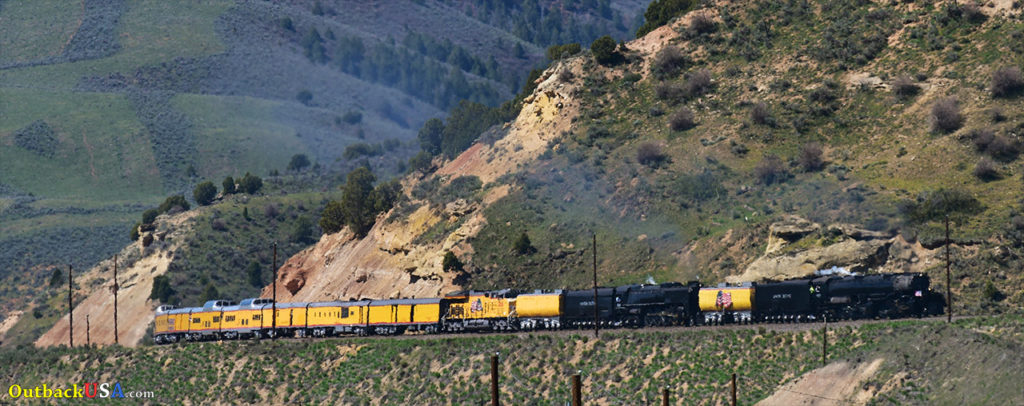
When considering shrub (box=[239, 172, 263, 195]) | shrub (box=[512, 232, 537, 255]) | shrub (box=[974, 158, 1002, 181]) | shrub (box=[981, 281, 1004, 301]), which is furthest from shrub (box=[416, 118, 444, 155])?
shrub (box=[981, 281, 1004, 301])

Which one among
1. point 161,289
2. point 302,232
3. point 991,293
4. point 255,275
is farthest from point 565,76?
point 991,293

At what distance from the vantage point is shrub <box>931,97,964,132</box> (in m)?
86.0

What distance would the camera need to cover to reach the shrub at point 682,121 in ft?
329

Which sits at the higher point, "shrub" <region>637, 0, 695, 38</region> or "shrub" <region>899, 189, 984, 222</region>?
"shrub" <region>637, 0, 695, 38</region>

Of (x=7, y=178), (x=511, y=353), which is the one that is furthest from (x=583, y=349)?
(x=7, y=178)

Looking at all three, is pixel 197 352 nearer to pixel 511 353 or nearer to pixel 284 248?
pixel 511 353

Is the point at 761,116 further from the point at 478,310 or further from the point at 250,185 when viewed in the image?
the point at 250,185

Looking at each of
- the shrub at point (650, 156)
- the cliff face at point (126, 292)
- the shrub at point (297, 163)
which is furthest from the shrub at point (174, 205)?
the shrub at point (650, 156)

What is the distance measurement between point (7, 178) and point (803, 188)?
138 metres

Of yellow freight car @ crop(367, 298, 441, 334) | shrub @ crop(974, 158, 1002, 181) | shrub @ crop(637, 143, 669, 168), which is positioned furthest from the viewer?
shrub @ crop(637, 143, 669, 168)

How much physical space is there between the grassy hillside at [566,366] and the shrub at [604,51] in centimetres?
4267

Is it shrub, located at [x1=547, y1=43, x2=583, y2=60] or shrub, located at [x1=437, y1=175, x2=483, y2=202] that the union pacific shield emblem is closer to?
shrub, located at [x1=437, y1=175, x2=483, y2=202]

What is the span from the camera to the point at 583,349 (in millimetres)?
67312

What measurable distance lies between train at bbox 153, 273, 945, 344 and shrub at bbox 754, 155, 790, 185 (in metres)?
21.5
